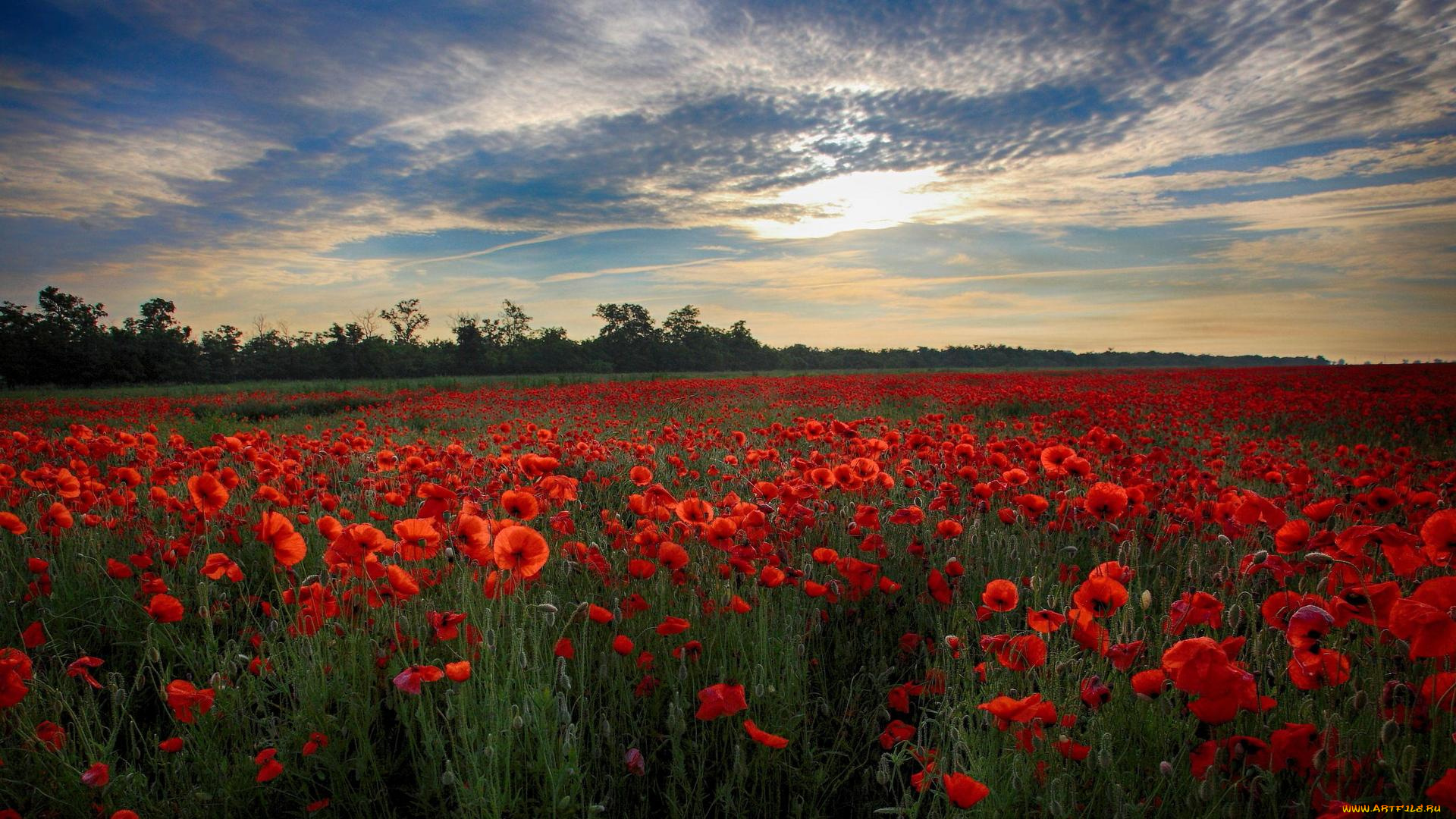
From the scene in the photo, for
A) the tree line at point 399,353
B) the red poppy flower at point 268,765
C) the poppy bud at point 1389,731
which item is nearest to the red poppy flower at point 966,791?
the poppy bud at point 1389,731

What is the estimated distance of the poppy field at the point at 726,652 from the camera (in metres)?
1.66

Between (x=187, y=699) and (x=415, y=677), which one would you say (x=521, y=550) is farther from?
(x=187, y=699)

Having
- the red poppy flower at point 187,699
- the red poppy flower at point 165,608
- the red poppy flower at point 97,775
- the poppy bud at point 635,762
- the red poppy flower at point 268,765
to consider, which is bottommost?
the poppy bud at point 635,762

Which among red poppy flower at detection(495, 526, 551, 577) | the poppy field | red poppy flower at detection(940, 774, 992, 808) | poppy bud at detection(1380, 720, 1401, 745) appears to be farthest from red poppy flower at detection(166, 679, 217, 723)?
poppy bud at detection(1380, 720, 1401, 745)

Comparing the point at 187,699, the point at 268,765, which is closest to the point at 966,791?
the point at 268,765

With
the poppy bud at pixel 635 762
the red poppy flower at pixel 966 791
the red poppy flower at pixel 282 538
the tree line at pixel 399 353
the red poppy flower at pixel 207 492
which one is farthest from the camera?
the tree line at pixel 399 353

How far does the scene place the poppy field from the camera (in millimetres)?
1658

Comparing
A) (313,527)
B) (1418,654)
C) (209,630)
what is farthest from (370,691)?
(1418,654)

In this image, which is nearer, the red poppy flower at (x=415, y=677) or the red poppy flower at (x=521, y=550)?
the red poppy flower at (x=415, y=677)

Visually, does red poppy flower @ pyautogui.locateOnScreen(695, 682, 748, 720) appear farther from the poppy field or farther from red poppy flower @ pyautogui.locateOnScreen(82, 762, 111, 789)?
red poppy flower @ pyautogui.locateOnScreen(82, 762, 111, 789)

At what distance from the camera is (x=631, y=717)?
2197mm

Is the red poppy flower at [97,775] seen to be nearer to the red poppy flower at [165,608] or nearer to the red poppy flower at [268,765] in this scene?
the red poppy flower at [268,765]

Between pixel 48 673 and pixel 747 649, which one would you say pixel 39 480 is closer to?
pixel 48 673

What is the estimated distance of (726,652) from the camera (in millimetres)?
2395
